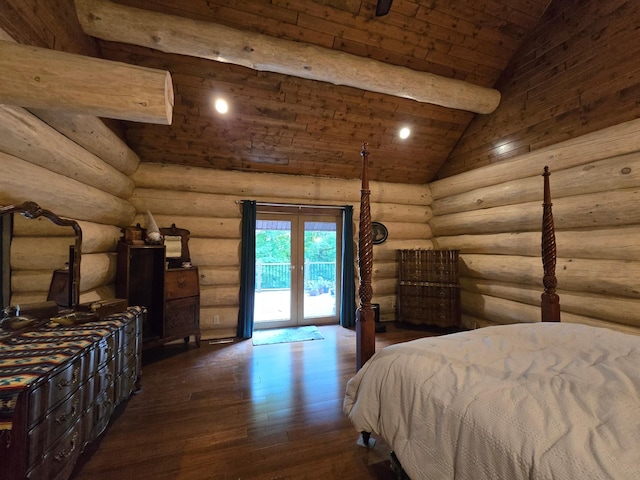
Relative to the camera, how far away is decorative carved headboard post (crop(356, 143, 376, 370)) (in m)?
2.18

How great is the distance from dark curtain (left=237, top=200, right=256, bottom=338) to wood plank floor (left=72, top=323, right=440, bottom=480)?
0.82 m

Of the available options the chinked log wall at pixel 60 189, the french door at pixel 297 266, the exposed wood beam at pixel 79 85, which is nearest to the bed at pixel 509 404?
the exposed wood beam at pixel 79 85

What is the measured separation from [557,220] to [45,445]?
4885 millimetres

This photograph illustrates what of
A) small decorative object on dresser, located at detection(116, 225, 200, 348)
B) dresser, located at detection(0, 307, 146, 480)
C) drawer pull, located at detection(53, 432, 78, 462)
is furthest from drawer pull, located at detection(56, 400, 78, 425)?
small decorative object on dresser, located at detection(116, 225, 200, 348)

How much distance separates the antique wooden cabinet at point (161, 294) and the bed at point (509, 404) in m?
2.68

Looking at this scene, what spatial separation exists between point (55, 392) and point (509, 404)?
2129 mm

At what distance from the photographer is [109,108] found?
1.77 meters

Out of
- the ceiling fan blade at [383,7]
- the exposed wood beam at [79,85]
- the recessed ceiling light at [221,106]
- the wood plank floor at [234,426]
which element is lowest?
the wood plank floor at [234,426]

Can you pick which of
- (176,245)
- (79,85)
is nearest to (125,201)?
(176,245)

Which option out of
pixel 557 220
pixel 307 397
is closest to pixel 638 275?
pixel 557 220

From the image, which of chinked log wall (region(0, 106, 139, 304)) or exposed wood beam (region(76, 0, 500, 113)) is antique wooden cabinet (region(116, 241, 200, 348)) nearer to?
chinked log wall (region(0, 106, 139, 304))

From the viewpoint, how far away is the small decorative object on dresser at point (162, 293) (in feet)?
11.3

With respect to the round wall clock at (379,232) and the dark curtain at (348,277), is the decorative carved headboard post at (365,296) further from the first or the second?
the round wall clock at (379,232)

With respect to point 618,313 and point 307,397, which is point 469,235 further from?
point 307,397
